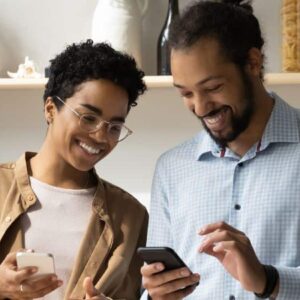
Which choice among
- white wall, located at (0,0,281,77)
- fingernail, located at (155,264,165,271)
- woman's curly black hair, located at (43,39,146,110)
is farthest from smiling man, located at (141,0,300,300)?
white wall, located at (0,0,281,77)

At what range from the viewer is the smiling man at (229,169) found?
1531 millimetres

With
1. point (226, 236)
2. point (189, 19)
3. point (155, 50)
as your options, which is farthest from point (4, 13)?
point (226, 236)

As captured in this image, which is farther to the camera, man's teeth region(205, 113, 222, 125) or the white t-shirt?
the white t-shirt

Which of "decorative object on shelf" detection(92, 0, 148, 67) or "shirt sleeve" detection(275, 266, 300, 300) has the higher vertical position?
"decorative object on shelf" detection(92, 0, 148, 67)

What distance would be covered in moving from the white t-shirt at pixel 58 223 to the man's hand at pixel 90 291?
0.14 m

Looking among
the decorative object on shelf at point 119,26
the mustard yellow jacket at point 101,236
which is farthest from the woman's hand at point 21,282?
the decorative object on shelf at point 119,26

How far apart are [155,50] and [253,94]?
100 centimetres

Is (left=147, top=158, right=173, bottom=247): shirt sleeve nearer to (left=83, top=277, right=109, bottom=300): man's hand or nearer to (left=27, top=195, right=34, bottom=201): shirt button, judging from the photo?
(left=83, top=277, right=109, bottom=300): man's hand

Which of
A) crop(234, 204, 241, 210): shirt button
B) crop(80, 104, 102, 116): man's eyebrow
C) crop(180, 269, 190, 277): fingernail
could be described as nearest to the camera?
crop(180, 269, 190, 277): fingernail

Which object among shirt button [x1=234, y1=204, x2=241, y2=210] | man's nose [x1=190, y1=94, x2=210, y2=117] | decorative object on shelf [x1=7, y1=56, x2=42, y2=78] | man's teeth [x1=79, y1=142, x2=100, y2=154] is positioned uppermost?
man's nose [x1=190, y1=94, x2=210, y2=117]

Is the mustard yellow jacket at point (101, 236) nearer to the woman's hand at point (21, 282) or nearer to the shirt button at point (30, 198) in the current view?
the shirt button at point (30, 198)

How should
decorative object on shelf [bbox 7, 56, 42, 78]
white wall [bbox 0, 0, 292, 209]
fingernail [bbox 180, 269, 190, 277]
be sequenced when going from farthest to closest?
white wall [bbox 0, 0, 292, 209] < decorative object on shelf [bbox 7, 56, 42, 78] < fingernail [bbox 180, 269, 190, 277]

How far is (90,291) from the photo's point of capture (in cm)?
167

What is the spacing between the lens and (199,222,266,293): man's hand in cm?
138
